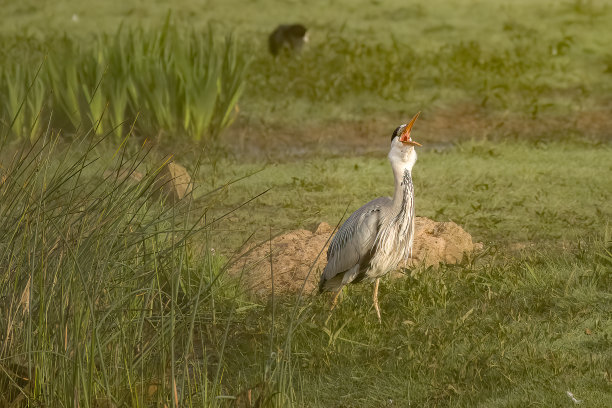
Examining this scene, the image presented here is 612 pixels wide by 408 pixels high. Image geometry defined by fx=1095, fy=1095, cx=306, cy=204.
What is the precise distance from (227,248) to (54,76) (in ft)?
16.1

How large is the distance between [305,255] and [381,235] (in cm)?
100

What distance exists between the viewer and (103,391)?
14.9ft

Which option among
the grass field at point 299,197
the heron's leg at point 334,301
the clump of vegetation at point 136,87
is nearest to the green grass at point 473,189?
the grass field at point 299,197

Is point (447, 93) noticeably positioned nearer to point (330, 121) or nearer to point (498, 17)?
point (330, 121)

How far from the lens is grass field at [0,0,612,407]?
4648 millimetres

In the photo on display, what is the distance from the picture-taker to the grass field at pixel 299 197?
4.65m

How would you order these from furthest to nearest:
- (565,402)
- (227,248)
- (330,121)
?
(330,121)
(227,248)
(565,402)

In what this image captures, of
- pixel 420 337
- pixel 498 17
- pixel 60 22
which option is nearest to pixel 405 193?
pixel 420 337

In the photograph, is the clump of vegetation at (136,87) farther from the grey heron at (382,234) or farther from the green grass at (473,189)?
the grey heron at (382,234)

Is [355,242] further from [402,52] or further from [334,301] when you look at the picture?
[402,52]

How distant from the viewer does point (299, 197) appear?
1002 cm

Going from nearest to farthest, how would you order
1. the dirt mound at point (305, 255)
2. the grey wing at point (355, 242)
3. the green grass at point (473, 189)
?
the grey wing at point (355, 242) → the dirt mound at point (305, 255) → the green grass at point (473, 189)

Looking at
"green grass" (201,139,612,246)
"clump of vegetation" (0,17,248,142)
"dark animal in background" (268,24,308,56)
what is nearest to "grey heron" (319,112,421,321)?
"green grass" (201,139,612,246)

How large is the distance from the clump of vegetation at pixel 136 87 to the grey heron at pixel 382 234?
5524 millimetres
